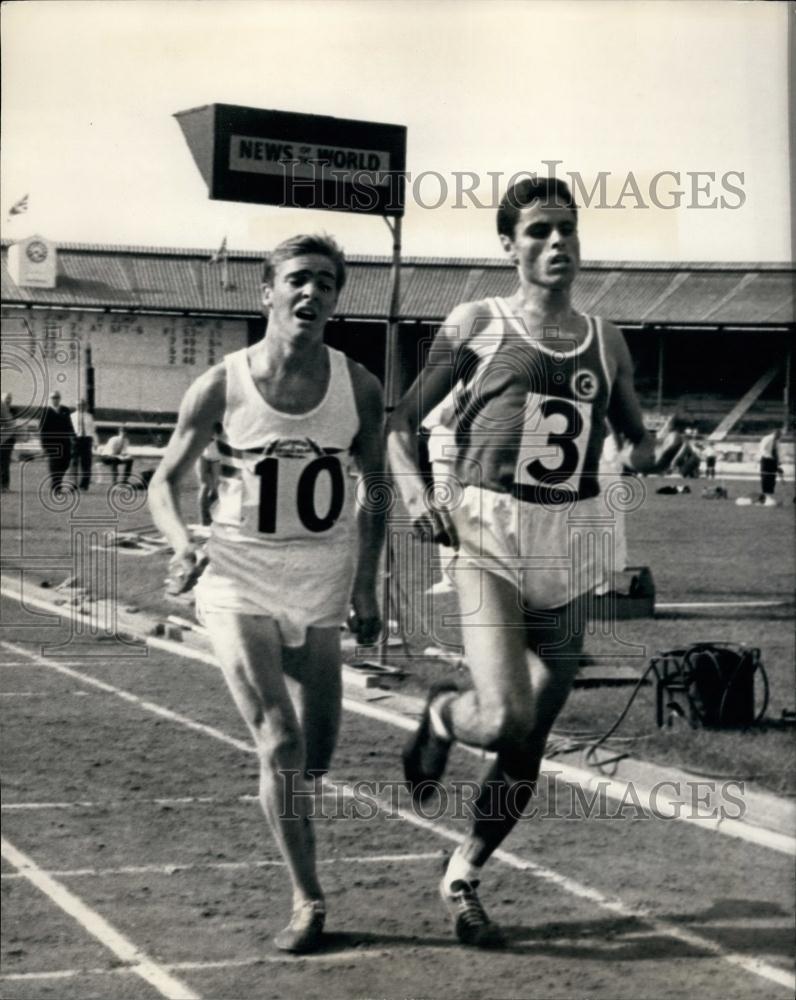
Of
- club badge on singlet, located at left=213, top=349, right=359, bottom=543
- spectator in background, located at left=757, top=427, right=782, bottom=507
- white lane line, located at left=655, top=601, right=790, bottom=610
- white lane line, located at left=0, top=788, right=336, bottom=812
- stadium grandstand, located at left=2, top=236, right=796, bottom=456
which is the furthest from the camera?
A: white lane line, located at left=655, top=601, right=790, bottom=610

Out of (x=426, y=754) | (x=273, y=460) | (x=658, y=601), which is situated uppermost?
(x=273, y=460)

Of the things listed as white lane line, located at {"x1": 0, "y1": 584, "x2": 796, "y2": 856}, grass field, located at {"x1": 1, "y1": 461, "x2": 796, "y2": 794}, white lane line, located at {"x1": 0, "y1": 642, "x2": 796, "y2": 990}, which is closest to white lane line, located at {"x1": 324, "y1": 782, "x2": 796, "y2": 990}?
white lane line, located at {"x1": 0, "y1": 642, "x2": 796, "y2": 990}

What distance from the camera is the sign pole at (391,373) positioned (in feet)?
11.4

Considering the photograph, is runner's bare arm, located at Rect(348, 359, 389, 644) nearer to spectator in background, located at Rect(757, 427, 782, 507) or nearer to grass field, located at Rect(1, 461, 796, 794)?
grass field, located at Rect(1, 461, 796, 794)

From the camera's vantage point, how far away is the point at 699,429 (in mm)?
3863

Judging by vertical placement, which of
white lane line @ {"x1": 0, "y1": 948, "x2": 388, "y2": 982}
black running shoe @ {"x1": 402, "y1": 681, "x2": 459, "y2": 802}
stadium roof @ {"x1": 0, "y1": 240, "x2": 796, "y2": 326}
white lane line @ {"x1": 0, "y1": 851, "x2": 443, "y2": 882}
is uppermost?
stadium roof @ {"x1": 0, "y1": 240, "x2": 796, "y2": 326}

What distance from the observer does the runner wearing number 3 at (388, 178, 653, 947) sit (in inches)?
139

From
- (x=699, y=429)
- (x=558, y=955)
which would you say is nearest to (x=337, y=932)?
(x=558, y=955)

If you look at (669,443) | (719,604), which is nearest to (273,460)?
(669,443)

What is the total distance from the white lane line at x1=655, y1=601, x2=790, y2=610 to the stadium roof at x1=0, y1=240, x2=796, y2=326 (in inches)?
32.9

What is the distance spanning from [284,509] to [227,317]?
0.43 m

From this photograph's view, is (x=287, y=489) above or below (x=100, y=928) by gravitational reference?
above

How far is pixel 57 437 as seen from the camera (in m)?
3.59

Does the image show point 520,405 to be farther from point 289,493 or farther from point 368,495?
point 289,493
